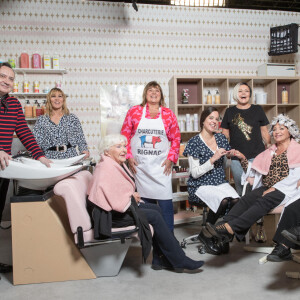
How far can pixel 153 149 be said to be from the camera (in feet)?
10.5

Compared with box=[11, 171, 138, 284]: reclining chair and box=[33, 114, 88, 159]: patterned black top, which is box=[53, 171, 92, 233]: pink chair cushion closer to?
box=[11, 171, 138, 284]: reclining chair

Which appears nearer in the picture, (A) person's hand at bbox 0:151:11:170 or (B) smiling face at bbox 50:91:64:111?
(A) person's hand at bbox 0:151:11:170

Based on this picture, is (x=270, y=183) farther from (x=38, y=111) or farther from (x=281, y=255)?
(x=38, y=111)

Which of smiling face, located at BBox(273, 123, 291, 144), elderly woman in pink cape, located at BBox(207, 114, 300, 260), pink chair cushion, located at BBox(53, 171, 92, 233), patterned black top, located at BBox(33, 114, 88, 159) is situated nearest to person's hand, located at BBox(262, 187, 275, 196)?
elderly woman in pink cape, located at BBox(207, 114, 300, 260)

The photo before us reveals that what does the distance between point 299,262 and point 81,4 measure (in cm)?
408

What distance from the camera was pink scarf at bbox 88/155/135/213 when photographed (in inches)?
88.1

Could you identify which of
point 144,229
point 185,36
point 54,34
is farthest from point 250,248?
point 54,34

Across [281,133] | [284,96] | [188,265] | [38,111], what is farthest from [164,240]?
[284,96]

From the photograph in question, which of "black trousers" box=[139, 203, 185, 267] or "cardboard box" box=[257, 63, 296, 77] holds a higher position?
"cardboard box" box=[257, 63, 296, 77]

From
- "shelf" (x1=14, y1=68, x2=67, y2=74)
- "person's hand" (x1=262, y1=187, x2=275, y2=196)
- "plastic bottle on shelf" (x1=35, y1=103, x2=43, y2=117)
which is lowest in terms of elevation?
"person's hand" (x1=262, y1=187, x2=275, y2=196)

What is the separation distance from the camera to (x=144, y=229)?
2.33 meters

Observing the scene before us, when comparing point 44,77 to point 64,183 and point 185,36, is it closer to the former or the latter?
point 185,36

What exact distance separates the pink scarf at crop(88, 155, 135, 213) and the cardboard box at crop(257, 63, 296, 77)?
329 cm

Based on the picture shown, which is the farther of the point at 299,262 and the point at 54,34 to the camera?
the point at 54,34
